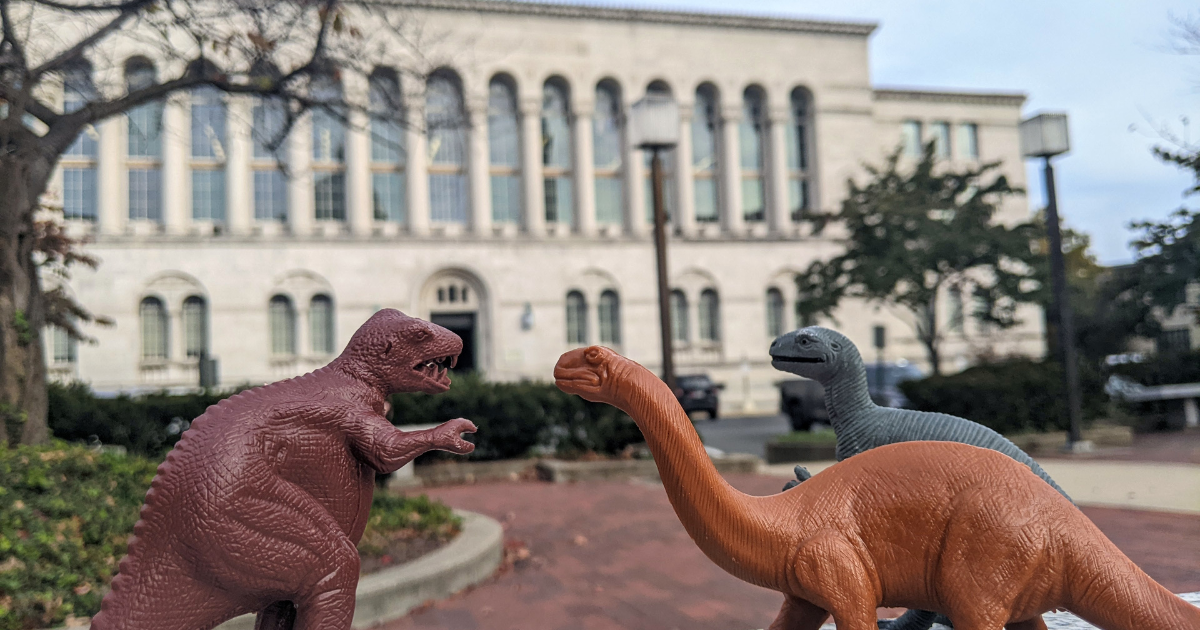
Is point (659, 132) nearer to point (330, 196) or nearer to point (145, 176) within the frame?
point (330, 196)

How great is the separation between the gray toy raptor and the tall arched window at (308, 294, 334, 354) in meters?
25.3

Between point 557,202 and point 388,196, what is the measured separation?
622 centimetres

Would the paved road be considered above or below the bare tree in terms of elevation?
below

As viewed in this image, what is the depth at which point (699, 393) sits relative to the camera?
23953mm

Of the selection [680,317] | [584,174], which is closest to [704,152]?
[584,174]

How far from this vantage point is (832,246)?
3069 cm

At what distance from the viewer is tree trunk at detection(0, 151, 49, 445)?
6051mm

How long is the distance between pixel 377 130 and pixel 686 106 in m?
11.7

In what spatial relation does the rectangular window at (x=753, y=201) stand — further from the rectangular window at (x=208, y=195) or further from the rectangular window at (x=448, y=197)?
the rectangular window at (x=208, y=195)

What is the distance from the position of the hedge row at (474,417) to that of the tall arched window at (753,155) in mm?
20981

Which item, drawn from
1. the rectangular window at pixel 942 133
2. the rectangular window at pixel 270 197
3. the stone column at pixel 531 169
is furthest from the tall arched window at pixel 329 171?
the rectangular window at pixel 942 133

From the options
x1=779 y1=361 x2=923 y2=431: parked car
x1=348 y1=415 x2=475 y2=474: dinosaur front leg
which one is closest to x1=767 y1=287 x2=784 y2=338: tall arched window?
x1=779 y1=361 x2=923 y2=431: parked car

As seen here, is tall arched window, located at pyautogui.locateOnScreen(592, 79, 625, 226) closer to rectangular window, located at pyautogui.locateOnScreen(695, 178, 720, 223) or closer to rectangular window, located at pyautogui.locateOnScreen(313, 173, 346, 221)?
rectangular window, located at pyautogui.locateOnScreen(695, 178, 720, 223)

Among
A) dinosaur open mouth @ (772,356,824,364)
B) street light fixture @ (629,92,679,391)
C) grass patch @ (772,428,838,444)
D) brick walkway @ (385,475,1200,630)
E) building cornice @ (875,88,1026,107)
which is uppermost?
building cornice @ (875,88,1026,107)
